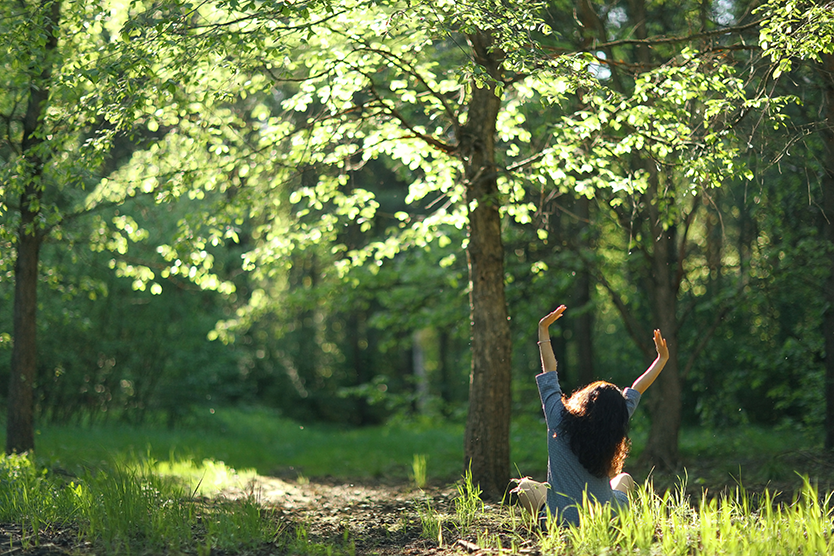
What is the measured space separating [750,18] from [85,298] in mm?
12387

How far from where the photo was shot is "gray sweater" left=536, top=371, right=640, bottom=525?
455 centimetres

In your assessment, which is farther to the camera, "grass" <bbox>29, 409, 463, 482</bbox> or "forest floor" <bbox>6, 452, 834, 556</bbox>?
"grass" <bbox>29, 409, 463, 482</bbox>

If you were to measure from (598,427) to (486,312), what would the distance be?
257cm

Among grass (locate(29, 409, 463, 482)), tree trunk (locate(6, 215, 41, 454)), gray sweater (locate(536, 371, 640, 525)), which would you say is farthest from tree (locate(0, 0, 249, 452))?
gray sweater (locate(536, 371, 640, 525))

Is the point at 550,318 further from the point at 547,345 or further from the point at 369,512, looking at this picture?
the point at 369,512

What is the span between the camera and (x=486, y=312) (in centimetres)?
688

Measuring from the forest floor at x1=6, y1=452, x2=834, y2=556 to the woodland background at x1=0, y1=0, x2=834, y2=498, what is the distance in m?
0.81

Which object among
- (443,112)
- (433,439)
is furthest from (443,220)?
(433,439)

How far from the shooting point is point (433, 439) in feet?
46.1

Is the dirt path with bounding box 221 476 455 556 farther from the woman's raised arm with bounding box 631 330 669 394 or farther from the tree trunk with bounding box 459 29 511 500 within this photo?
the woman's raised arm with bounding box 631 330 669 394

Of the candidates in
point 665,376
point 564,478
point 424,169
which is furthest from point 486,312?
point 665,376

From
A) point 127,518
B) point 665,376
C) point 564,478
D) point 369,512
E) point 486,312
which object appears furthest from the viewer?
point 665,376

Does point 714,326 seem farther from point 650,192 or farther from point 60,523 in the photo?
point 60,523

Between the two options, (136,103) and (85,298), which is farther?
(85,298)
